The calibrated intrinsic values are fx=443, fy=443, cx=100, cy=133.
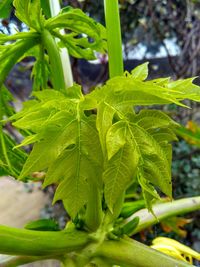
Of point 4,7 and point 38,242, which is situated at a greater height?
point 4,7

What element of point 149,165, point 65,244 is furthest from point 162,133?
point 65,244

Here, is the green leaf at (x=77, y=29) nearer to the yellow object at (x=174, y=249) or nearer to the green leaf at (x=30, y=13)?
the green leaf at (x=30, y=13)

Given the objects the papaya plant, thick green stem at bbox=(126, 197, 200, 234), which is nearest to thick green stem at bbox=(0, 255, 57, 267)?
the papaya plant

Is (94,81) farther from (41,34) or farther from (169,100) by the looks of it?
(169,100)

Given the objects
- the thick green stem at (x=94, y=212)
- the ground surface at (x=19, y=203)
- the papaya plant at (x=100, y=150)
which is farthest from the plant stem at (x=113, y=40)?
the ground surface at (x=19, y=203)

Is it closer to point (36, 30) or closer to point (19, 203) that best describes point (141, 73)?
point (36, 30)

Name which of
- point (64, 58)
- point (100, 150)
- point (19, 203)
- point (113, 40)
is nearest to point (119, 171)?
point (100, 150)
